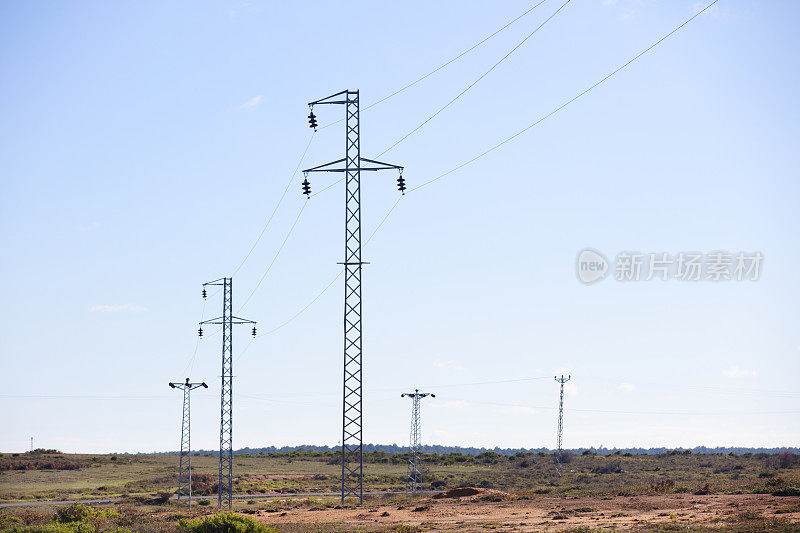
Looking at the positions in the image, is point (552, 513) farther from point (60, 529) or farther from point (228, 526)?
point (60, 529)

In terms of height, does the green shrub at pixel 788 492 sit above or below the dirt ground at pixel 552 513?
above

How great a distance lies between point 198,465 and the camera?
158 m

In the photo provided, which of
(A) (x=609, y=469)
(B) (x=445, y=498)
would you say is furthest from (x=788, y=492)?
(A) (x=609, y=469)

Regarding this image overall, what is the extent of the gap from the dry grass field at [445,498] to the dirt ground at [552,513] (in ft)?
0.32

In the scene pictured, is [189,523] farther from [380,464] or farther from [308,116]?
[380,464]

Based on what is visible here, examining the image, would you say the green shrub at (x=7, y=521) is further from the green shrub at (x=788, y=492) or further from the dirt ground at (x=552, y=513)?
the green shrub at (x=788, y=492)

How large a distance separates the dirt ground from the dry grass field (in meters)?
0.10

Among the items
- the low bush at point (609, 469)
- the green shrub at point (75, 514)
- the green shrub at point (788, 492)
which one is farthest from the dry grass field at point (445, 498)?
the low bush at point (609, 469)

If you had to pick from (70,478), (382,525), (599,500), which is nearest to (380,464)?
(70,478)

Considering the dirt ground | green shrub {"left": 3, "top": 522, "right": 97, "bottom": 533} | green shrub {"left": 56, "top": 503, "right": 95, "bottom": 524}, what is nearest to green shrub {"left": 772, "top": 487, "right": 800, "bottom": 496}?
the dirt ground

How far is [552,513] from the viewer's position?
194 ft

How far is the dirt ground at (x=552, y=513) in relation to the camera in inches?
2014

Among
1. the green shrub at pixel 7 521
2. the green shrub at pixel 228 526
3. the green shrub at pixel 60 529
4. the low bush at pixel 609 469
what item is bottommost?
the low bush at pixel 609 469

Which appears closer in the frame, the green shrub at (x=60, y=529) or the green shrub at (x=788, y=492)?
the green shrub at (x=60, y=529)
